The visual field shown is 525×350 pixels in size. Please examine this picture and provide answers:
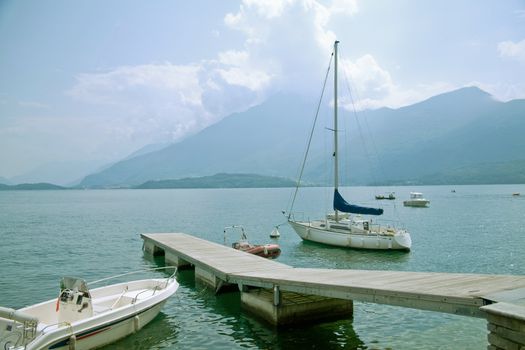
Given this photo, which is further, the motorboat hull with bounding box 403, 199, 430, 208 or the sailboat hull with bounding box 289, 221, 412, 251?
the motorboat hull with bounding box 403, 199, 430, 208

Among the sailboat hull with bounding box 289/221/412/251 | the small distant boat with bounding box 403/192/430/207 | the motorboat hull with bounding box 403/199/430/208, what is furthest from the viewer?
the small distant boat with bounding box 403/192/430/207

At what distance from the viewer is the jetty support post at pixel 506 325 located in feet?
27.7

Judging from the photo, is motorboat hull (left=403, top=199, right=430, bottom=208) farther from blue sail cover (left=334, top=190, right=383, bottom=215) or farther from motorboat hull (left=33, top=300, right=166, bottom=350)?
motorboat hull (left=33, top=300, right=166, bottom=350)

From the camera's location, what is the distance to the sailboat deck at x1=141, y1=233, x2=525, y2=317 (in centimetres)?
1079

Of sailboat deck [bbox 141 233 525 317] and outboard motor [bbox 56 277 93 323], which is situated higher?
sailboat deck [bbox 141 233 525 317]

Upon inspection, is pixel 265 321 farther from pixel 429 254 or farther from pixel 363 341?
pixel 429 254

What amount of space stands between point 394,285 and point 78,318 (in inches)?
410

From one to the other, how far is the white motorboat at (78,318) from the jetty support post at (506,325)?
11564mm

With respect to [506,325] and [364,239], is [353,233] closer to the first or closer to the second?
[364,239]

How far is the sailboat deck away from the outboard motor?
6.24 metres

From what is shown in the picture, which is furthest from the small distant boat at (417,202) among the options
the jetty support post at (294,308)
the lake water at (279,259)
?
the jetty support post at (294,308)

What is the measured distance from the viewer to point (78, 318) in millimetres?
14469

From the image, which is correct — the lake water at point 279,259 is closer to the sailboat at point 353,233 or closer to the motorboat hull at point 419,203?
the sailboat at point 353,233

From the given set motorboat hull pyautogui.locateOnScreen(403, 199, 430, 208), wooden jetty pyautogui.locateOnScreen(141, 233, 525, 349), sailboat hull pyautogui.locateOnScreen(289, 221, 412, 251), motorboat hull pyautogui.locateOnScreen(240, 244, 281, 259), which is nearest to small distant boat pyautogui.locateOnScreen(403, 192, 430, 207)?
motorboat hull pyautogui.locateOnScreen(403, 199, 430, 208)
